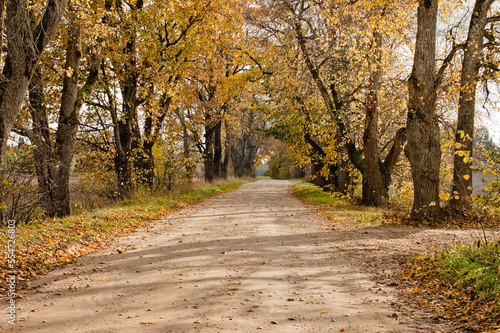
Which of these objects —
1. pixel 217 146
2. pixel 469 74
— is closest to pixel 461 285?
pixel 469 74

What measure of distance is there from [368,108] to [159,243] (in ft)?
34.4

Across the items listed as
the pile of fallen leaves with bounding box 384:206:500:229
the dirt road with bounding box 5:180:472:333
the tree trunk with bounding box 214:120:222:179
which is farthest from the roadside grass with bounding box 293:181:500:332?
the tree trunk with bounding box 214:120:222:179

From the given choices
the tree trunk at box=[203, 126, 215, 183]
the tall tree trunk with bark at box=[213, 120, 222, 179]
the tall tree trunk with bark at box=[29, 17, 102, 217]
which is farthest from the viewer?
the tall tree trunk with bark at box=[213, 120, 222, 179]

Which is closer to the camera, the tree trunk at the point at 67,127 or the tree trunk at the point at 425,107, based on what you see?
the tree trunk at the point at 67,127

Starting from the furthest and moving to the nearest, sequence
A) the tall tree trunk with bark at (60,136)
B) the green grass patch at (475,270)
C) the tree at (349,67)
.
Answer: the tree at (349,67), the tall tree trunk with bark at (60,136), the green grass patch at (475,270)

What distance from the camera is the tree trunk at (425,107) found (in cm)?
1023

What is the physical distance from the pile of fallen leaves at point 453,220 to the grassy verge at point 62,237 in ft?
24.4

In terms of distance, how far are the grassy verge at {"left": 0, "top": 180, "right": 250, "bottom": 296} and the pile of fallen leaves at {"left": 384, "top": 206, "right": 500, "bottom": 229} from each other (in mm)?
7430

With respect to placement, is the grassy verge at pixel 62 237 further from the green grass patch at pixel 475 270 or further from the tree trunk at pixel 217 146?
the tree trunk at pixel 217 146

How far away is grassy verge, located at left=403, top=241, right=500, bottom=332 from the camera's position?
157 inches

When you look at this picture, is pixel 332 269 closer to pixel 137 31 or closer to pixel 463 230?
pixel 463 230

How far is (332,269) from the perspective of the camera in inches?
244

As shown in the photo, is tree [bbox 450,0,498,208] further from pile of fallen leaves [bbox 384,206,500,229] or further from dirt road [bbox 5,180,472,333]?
dirt road [bbox 5,180,472,333]

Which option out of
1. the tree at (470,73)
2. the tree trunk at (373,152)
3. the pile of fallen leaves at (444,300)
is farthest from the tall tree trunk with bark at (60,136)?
the tree at (470,73)
